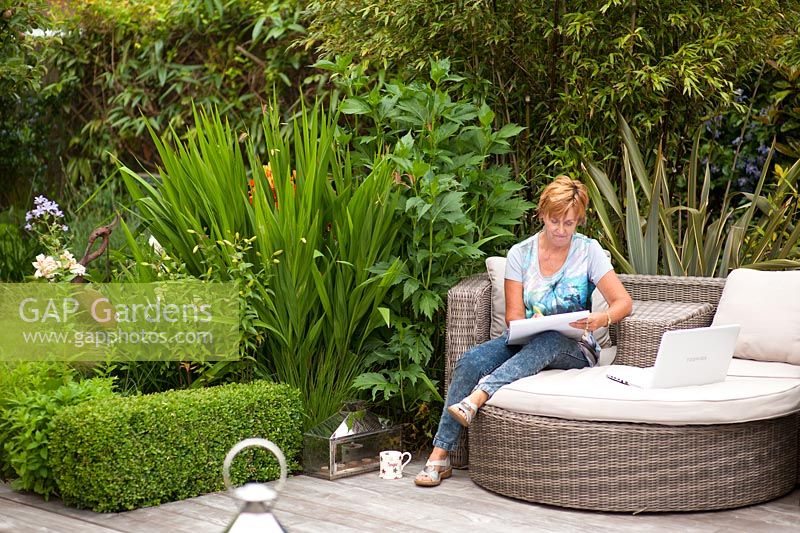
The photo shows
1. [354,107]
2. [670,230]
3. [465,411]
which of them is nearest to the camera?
[465,411]

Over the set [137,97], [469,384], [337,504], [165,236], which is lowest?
[337,504]

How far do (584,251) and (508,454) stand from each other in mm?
885

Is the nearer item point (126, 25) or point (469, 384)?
point (469, 384)

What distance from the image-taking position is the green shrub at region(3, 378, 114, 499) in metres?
3.74

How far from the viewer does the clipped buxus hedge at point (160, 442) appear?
3643 mm

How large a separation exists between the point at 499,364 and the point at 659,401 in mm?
708

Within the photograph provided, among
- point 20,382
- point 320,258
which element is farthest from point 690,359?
point 20,382

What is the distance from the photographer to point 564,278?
414 cm

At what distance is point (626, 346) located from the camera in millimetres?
4180

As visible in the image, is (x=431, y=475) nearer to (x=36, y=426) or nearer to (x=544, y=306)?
(x=544, y=306)

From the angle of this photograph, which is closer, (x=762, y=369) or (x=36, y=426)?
(x=36, y=426)

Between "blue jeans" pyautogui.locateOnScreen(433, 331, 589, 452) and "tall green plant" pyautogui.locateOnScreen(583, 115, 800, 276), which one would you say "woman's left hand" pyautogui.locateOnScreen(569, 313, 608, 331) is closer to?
"blue jeans" pyautogui.locateOnScreen(433, 331, 589, 452)

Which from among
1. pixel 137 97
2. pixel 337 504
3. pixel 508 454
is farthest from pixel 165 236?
pixel 137 97

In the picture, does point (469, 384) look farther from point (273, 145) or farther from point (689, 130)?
point (689, 130)
